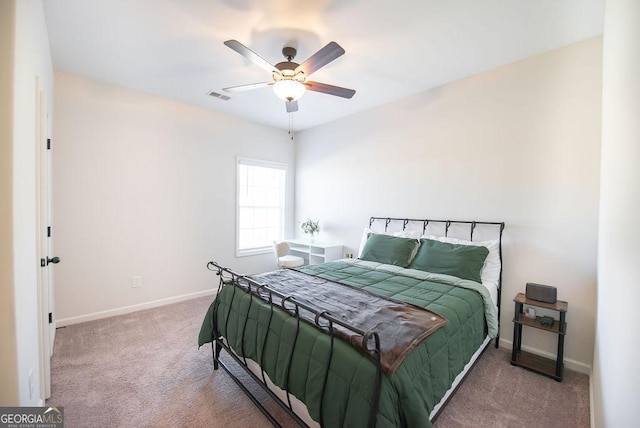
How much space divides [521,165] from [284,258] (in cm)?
329

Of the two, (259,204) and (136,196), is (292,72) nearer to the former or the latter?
(136,196)

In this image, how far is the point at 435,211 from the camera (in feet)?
10.7

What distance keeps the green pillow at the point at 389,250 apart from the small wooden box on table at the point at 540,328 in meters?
1.06

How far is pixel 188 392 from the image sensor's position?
2.00 meters

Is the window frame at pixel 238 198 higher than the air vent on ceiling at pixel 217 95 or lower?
lower

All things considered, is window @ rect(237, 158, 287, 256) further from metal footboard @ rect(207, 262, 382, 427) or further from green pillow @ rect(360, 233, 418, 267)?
metal footboard @ rect(207, 262, 382, 427)

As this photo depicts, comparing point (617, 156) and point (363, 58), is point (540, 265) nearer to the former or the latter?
point (617, 156)

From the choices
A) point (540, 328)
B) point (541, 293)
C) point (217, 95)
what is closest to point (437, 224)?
point (541, 293)

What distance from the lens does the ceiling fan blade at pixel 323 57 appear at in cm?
186

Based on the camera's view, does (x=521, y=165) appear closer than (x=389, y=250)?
Yes

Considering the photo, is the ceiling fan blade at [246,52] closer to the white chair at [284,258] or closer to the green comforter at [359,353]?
the green comforter at [359,353]

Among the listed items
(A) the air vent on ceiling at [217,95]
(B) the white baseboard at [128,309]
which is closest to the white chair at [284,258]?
(B) the white baseboard at [128,309]

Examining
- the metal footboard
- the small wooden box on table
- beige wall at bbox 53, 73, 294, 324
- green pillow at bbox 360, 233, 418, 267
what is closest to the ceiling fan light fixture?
the metal footboard

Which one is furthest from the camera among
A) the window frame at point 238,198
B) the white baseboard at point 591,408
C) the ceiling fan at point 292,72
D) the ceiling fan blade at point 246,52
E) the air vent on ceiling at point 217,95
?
the window frame at point 238,198
